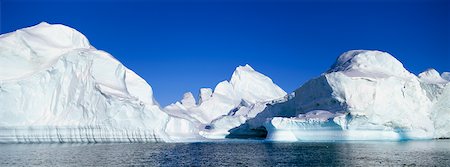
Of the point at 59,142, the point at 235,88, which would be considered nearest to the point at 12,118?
the point at 59,142

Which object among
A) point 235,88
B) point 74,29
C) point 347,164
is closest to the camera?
point 347,164

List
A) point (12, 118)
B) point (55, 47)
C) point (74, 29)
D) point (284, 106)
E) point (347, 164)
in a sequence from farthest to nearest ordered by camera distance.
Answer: point (284, 106) < point (74, 29) < point (55, 47) < point (12, 118) < point (347, 164)

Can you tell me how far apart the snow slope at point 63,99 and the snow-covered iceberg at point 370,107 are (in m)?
13.8

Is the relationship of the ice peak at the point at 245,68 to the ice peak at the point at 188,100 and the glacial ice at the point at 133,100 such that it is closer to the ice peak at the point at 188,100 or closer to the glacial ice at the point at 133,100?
the ice peak at the point at 188,100

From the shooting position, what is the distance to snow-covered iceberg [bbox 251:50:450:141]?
41.6 m

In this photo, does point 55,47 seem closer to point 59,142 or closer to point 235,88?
point 59,142

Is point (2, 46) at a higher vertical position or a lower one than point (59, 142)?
higher

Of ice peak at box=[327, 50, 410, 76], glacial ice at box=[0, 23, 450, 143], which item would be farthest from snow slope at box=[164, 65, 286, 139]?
ice peak at box=[327, 50, 410, 76]

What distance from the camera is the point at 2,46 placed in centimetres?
3681

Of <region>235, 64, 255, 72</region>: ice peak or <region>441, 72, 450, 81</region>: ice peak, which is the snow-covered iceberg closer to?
<region>441, 72, 450, 81</region>: ice peak

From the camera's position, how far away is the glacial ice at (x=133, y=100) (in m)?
36.0

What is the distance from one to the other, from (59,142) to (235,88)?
53409 millimetres

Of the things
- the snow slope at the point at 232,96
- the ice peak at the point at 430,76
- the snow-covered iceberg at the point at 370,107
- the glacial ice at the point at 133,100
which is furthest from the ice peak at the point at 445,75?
the snow slope at the point at 232,96

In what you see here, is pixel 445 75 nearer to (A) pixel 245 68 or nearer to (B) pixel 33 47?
(A) pixel 245 68
